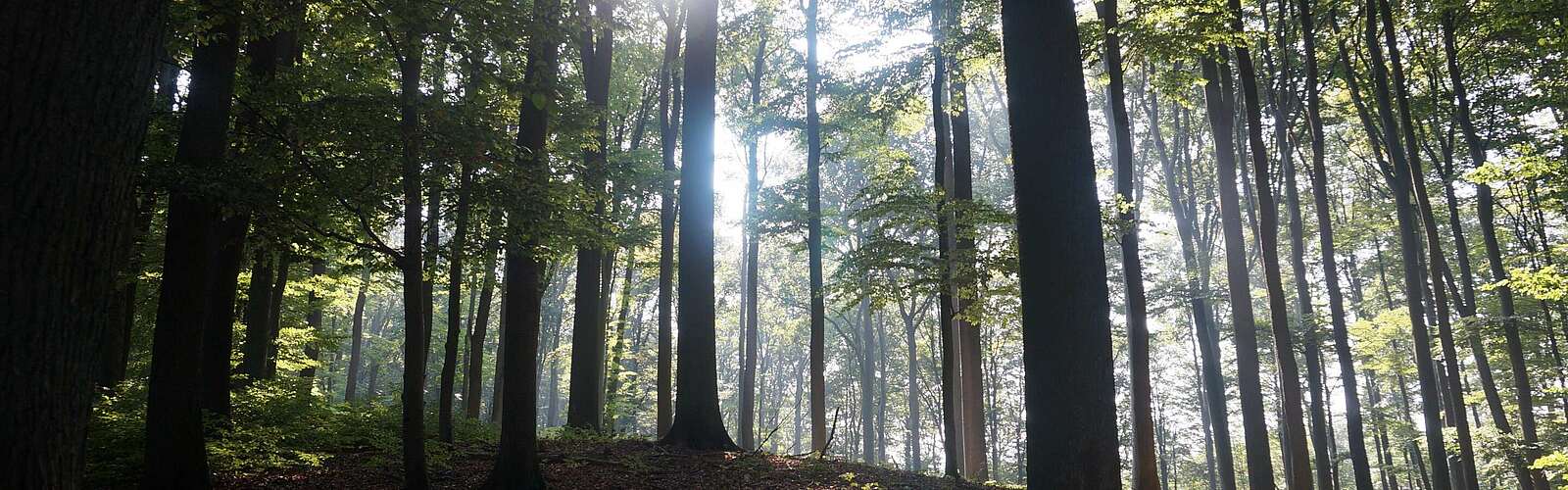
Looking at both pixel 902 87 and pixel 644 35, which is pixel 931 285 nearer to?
pixel 902 87

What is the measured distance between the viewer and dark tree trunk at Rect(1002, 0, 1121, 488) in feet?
15.6

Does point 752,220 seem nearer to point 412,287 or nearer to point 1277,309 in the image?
point 1277,309

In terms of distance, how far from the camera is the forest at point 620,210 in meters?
2.49

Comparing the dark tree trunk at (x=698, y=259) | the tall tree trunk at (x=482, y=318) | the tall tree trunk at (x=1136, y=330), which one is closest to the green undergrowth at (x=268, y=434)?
the tall tree trunk at (x=482, y=318)

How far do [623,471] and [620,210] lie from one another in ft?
13.3

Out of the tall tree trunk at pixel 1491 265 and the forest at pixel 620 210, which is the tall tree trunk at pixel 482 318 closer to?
the forest at pixel 620 210

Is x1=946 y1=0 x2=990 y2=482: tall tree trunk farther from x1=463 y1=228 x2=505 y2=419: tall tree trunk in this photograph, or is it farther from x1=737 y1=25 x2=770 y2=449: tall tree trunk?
x1=737 y1=25 x2=770 y2=449: tall tree trunk

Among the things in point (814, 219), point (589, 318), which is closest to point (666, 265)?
point (589, 318)

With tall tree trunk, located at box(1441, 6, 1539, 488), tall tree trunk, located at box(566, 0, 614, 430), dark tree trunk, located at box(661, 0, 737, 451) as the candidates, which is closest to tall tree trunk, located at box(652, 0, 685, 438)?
tall tree trunk, located at box(566, 0, 614, 430)

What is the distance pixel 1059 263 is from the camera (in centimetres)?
487

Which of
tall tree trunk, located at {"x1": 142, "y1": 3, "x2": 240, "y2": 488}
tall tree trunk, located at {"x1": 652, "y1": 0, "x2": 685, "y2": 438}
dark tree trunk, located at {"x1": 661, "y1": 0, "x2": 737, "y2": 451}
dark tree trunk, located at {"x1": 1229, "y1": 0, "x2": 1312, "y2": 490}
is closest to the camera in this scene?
tall tree trunk, located at {"x1": 142, "y1": 3, "x2": 240, "y2": 488}

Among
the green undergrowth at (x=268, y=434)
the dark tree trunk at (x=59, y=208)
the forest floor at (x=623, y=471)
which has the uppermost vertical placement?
the dark tree trunk at (x=59, y=208)

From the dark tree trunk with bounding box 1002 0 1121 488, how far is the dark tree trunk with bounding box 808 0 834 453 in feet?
34.7

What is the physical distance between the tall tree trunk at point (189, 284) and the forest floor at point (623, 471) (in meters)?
0.95
